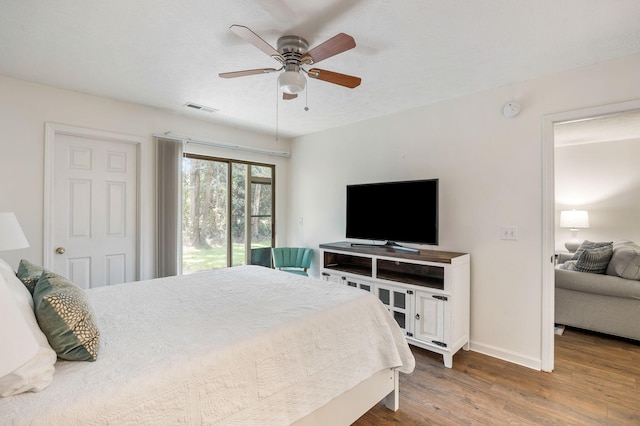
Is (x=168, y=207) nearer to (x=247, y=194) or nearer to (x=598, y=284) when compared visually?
(x=247, y=194)

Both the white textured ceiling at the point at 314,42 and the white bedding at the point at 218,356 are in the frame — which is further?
the white textured ceiling at the point at 314,42

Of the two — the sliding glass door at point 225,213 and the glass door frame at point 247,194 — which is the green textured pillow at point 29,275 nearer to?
the sliding glass door at point 225,213

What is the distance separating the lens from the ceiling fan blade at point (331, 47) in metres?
1.55

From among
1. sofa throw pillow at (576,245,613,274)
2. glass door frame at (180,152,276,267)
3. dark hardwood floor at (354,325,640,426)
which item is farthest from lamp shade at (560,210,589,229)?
glass door frame at (180,152,276,267)

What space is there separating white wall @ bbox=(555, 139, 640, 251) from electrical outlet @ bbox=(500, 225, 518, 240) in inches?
144

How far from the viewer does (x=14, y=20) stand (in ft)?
5.86

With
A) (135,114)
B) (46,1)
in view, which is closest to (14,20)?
(46,1)

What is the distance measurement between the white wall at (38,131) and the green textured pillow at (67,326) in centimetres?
202

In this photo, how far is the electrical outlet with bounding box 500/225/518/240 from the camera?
2656mm

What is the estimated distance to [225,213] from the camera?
13.4 ft

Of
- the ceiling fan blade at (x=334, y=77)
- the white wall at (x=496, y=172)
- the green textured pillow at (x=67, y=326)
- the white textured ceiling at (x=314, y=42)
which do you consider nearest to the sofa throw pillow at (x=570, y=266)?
the white wall at (x=496, y=172)

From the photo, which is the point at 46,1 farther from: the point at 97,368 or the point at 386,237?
the point at 386,237

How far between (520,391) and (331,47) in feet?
8.91

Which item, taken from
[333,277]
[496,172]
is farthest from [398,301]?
[496,172]
